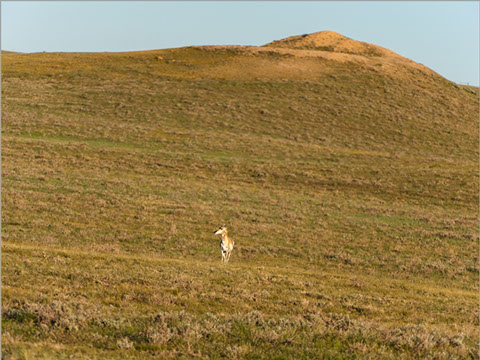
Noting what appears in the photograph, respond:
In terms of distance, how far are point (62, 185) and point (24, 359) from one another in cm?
2721

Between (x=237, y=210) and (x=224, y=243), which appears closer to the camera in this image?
(x=224, y=243)

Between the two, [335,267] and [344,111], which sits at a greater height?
[344,111]

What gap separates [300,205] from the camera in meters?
34.8

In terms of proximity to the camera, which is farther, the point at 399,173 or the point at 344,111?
the point at 344,111

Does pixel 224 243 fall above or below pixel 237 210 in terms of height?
above

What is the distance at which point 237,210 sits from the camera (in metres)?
31.2

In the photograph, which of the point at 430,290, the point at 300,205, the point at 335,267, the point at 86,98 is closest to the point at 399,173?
the point at 300,205

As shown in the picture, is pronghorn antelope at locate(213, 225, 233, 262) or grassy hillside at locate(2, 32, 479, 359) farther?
pronghorn antelope at locate(213, 225, 233, 262)

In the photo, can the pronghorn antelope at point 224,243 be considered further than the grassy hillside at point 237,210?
Yes

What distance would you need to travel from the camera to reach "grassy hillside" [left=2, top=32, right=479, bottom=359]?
9.50 metres

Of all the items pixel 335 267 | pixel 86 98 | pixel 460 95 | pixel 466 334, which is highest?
pixel 460 95

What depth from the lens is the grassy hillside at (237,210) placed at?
950cm

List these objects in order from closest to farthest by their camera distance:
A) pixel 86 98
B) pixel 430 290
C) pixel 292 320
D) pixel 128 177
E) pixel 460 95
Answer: pixel 292 320 < pixel 430 290 < pixel 128 177 < pixel 86 98 < pixel 460 95

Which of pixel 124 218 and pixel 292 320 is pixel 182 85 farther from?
pixel 292 320
